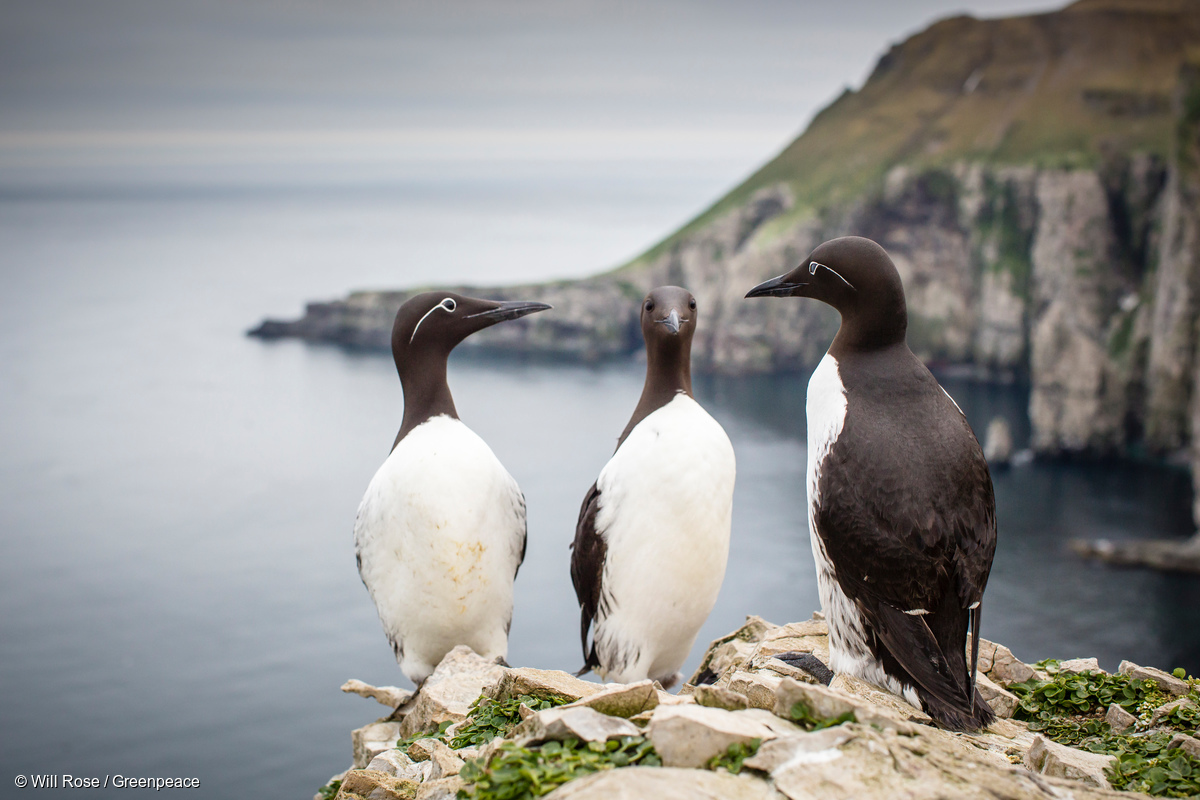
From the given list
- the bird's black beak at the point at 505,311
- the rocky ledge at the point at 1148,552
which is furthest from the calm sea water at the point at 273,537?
the bird's black beak at the point at 505,311

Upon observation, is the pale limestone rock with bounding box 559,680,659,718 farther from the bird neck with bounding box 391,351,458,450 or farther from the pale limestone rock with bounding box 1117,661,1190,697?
the pale limestone rock with bounding box 1117,661,1190,697

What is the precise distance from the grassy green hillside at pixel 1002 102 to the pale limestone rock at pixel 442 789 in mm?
147721

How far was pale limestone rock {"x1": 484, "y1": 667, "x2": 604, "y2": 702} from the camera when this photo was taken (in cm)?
716

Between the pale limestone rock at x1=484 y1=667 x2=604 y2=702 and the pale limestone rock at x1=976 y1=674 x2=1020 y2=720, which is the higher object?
the pale limestone rock at x1=484 y1=667 x2=604 y2=702

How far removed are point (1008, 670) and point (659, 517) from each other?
3.54 metres

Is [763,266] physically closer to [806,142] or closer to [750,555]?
[806,142]

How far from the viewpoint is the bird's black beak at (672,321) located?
865 cm

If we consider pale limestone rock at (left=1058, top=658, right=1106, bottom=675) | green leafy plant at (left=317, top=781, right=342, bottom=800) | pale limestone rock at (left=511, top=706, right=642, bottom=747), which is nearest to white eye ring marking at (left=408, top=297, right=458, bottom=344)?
green leafy plant at (left=317, top=781, right=342, bottom=800)

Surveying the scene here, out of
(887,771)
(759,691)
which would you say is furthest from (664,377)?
(887,771)

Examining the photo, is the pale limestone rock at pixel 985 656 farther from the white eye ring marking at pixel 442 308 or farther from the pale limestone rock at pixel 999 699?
the white eye ring marking at pixel 442 308

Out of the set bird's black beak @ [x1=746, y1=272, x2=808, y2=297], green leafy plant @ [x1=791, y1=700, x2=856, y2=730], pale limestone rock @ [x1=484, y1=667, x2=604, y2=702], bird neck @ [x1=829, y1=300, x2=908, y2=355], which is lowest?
pale limestone rock @ [x1=484, y1=667, x2=604, y2=702]

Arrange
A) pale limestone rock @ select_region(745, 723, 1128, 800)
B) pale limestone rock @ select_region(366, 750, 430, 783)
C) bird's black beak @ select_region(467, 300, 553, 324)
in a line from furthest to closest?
bird's black beak @ select_region(467, 300, 553, 324) → pale limestone rock @ select_region(366, 750, 430, 783) → pale limestone rock @ select_region(745, 723, 1128, 800)

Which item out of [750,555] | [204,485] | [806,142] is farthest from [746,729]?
[806,142]

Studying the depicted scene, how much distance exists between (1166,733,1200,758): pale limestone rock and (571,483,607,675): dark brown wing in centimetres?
476
